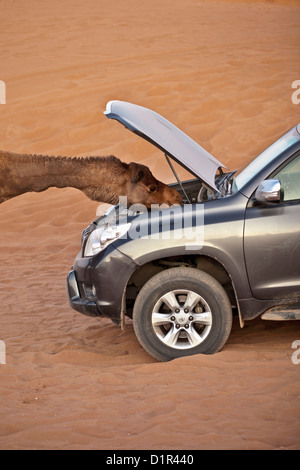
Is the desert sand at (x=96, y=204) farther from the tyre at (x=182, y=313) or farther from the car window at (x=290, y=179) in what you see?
the car window at (x=290, y=179)

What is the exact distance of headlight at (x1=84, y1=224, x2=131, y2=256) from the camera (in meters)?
6.16

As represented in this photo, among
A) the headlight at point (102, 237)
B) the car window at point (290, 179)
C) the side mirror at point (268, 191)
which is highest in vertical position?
the car window at point (290, 179)

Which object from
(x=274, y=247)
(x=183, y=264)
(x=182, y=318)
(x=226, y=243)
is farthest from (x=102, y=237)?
(x=274, y=247)

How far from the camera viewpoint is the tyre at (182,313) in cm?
591

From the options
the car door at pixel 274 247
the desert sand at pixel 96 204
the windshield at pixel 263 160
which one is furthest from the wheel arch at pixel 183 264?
the windshield at pixel 263 160

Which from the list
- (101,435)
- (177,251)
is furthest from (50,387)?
(177,251)

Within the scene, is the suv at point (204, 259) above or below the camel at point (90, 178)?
below

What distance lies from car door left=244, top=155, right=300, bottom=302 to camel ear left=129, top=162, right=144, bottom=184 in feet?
4.62

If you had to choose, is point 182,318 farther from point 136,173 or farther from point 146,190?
point 136,173

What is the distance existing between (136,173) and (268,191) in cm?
171

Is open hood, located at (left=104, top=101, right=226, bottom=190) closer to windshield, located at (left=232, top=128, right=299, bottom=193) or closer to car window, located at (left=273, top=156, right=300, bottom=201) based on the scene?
windshield, located at (left=232, top=128, right=299, bottom=193)

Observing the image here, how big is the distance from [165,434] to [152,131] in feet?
8.99

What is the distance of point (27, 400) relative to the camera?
5492 mm

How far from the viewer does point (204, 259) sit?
6.18 metres
